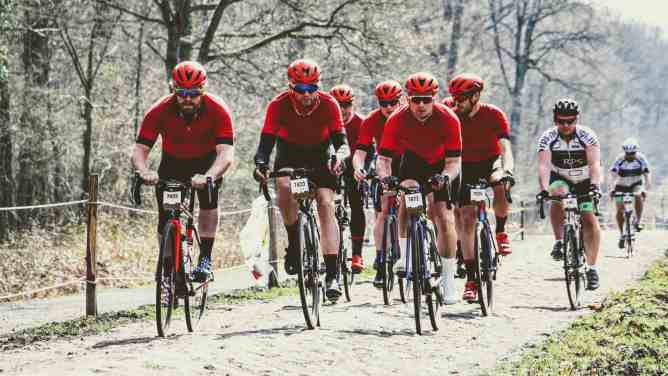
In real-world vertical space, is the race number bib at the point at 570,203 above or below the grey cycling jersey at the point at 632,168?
below

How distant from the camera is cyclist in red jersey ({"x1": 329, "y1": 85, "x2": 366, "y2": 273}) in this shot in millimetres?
11703

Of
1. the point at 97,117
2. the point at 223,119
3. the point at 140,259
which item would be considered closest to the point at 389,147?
the point at 223,119

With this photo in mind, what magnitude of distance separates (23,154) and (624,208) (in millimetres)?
12926

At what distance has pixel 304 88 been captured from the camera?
848cm

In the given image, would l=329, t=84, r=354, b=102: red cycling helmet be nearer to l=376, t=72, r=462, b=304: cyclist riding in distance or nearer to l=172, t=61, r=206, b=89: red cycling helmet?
l=376, t=72, r=462, b=304: cyclist riding in distance

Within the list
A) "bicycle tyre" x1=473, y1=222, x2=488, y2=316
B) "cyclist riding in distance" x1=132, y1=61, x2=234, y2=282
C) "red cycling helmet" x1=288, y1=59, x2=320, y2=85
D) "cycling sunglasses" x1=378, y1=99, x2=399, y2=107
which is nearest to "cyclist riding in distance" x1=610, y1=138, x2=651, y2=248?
"cycling sunglasses" x1=378, y1=99, x2=399, y2=107

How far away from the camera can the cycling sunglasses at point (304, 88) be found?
848 cm

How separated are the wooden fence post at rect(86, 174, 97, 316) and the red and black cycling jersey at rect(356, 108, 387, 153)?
2789 mm

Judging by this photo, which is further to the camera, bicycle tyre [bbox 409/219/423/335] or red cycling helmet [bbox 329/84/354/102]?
red cycling helmet [bbox 329/84/354/102]

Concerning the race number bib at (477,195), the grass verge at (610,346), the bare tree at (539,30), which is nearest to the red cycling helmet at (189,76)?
the race number bib at (477,195)

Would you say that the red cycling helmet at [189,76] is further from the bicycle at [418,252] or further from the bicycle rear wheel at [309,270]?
the bicycle at [418,252]

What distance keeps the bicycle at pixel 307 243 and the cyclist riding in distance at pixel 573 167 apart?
134 inches

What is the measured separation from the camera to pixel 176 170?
8383 mm

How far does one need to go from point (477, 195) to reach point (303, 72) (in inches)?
94.0
